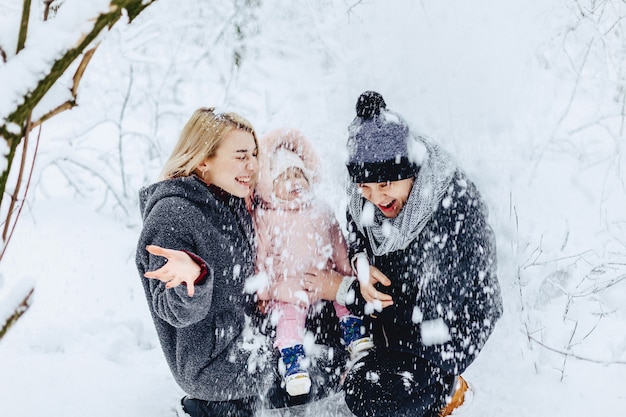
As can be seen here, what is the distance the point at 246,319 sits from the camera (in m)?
2.42

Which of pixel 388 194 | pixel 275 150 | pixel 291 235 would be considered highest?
pixel 275 150

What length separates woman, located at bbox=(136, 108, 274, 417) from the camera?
2168 mm

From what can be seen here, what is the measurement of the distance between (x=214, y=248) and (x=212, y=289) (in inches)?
7.4

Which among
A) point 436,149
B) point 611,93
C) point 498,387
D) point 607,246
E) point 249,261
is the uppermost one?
point 611,93

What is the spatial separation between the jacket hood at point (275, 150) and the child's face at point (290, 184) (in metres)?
0.04

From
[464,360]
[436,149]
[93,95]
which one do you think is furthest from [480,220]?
[93,95]

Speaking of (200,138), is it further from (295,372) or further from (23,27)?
(23,27)

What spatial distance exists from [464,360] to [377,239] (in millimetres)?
629

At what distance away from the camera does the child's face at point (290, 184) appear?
7.97 ft

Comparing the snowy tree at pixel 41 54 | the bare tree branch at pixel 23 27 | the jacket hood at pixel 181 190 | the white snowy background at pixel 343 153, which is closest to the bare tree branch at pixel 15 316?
the snowy tree at pixel 41 54

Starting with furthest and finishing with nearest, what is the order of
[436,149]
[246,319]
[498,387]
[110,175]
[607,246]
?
[110,175] < [607,246] < [498,387] < [246,319] < [436,149]

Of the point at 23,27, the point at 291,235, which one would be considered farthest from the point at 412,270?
the point at 23,27

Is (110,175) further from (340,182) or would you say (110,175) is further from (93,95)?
(340,182)

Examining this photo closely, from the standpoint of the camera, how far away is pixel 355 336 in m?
2.59
